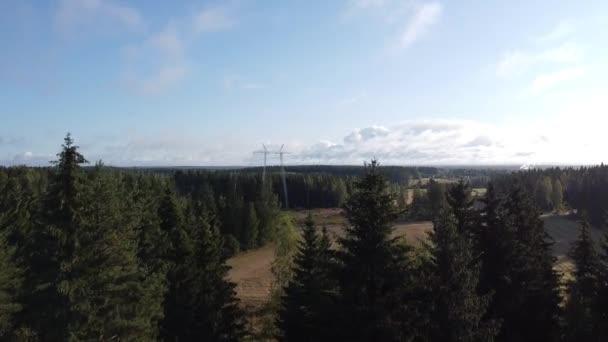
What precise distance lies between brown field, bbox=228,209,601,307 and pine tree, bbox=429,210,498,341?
854cm

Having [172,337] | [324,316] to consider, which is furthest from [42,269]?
[324,316]

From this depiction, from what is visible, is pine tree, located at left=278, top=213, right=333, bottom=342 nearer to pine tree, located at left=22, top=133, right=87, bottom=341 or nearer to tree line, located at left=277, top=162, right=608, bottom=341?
tree line, located at left=277, top=162, right=608, bottom=341

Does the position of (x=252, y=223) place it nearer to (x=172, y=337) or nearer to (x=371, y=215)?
(x=172, y=337)

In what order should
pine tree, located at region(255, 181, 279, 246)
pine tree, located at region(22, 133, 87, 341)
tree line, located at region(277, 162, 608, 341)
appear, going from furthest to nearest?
pine tree, located at region(255, 181, 279, 246) < pine tree, located at region(22, 133, 87, 341) < tree line, located at region(277, 162, 608, 341)

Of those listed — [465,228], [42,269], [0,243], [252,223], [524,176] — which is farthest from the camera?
[524,176]

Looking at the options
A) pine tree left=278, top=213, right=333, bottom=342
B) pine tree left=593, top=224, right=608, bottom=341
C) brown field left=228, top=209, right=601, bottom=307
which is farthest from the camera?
brown field left=228, top=209, right=601, bottom=307

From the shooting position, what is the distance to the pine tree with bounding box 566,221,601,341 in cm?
2180

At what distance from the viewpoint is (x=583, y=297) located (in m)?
27.8

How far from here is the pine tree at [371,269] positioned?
608 inches

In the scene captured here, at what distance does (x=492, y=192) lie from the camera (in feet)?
79.6

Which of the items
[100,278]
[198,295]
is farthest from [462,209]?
[100,278]

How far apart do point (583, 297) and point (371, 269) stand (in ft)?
64.7

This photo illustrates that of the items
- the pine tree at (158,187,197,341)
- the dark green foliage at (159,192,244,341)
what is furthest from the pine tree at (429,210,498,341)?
the pine tree at (158,187,197,341)

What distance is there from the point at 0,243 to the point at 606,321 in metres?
32.9
